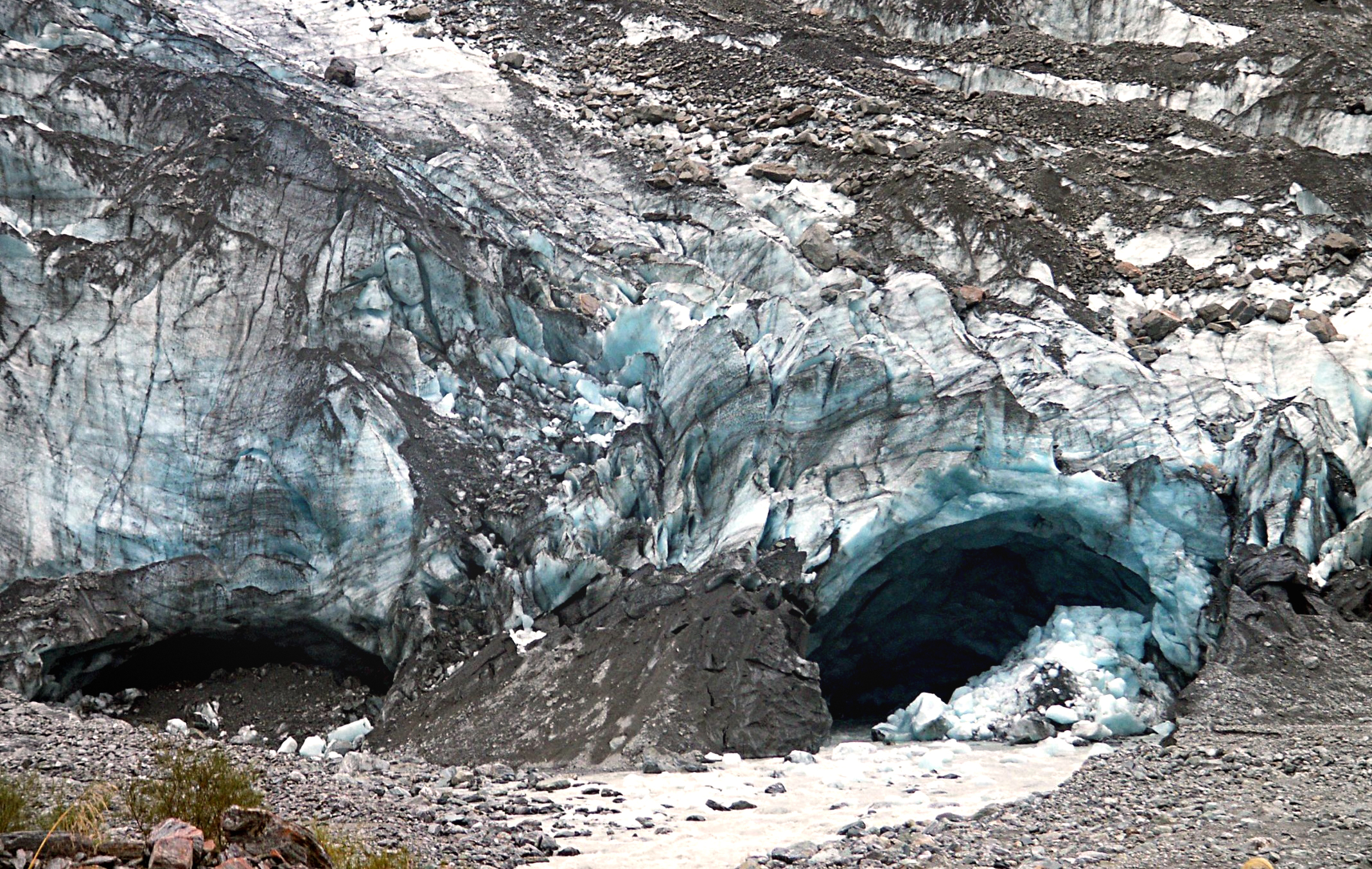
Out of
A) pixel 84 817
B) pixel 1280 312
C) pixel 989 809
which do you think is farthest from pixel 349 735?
pixel 1280 312

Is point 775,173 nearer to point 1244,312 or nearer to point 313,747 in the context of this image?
point 1244,312

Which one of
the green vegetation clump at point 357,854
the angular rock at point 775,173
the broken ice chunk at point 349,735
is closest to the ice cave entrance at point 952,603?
the broken ice chunk at point 349,735

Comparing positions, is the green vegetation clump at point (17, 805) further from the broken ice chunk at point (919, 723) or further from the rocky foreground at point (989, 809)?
the broken ice chunk at point (919, 723)

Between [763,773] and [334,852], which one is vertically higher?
[334,852]

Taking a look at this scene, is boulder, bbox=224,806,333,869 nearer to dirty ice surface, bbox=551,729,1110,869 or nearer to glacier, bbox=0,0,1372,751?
dirty ice surface, bbox=551,729,1110,869

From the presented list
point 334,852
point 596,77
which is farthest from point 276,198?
point 334,852

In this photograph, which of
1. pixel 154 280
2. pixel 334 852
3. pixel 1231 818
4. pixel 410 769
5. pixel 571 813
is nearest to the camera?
pixel 334 852

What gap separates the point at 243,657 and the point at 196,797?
30.4 feet

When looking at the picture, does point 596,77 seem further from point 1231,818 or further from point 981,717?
point 1231,818

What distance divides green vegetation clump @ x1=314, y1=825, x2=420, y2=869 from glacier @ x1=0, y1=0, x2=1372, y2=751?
6867mm

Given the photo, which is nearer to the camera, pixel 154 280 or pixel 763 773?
pixel 763 773

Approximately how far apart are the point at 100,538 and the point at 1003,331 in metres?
13.2

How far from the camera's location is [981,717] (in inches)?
607

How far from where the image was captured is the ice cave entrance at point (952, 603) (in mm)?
17031
